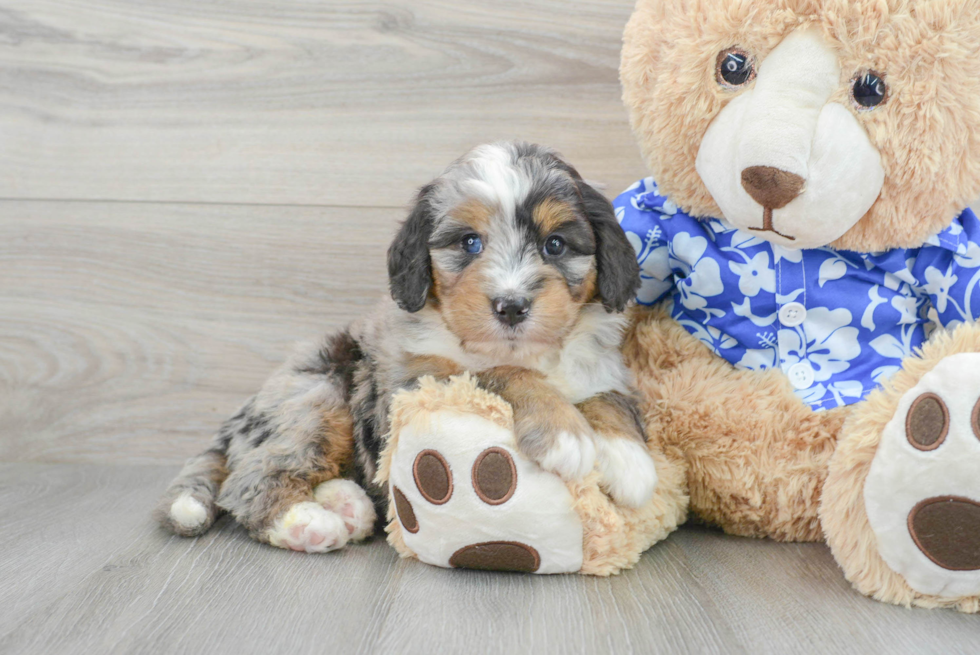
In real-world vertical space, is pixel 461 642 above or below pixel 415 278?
below

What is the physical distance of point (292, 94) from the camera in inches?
108

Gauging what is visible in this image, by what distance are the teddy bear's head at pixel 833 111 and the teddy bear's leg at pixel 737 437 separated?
382 mm

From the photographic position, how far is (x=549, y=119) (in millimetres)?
2686

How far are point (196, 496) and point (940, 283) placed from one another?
1.94 metres

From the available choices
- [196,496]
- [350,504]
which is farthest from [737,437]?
[196,496]

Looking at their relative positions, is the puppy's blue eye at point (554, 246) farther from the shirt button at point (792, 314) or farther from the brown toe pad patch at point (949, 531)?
the brown toe pad patch at point (949, 531)

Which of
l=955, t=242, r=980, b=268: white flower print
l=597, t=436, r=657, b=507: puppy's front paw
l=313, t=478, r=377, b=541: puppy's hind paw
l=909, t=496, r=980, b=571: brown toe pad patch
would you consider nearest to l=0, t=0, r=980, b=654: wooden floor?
l=313, t=478, r=377, b=541: puppy's hind paw

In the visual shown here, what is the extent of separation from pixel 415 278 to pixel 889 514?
1.11 m

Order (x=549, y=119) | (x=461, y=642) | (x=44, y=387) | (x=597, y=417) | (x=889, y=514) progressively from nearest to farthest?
(x=461, y=642) < (x=889, y=514) < (x=597, y=417) < (x=549, y=119) < (x=44, y=387)

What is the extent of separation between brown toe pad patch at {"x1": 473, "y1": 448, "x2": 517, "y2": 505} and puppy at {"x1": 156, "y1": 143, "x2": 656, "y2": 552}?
50mm

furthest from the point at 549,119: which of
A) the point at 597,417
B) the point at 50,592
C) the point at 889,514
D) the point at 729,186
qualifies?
the point at 50,592

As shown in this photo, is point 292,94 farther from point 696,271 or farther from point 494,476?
point 494,476

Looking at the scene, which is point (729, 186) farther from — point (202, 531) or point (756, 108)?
point (202, 531)

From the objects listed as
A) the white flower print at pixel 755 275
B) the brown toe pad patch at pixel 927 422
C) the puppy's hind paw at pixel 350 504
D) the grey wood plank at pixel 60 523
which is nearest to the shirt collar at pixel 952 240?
the white flower print at pixel 755 275
